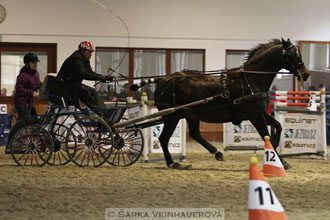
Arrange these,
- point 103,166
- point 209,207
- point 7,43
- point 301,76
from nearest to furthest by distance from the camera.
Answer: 1. point 209,207
2. point 301,76
3. point 103,166
4. point 7,43

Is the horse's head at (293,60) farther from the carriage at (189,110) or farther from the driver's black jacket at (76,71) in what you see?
the driver's black jacket at (76,71)


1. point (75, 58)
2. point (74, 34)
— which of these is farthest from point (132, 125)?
point (74, 34)

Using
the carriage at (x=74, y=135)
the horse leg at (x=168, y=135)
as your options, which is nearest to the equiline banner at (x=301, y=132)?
the horse leg at (x=168, y=135)

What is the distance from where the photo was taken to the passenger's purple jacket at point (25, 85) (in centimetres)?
981

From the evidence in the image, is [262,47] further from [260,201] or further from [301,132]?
[260,201]

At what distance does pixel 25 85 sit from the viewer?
9.89m

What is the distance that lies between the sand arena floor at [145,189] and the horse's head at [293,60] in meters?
1.53

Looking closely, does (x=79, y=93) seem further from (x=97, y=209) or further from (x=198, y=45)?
(x=198, y=45)

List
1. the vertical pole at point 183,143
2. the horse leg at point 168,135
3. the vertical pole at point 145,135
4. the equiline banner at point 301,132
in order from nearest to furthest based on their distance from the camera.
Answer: the horse leg at point 168,135 → the vertical pole at point 145,135 → the vertical pole at point 183,143 → the equiline banner at point 301,132

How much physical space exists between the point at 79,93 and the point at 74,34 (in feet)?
20.2

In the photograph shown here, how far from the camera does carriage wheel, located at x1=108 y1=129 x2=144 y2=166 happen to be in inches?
349

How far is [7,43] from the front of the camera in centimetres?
1457

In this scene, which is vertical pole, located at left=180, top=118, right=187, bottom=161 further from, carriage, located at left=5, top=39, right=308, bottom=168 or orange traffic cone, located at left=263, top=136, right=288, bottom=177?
orange traffic cone, located at left=263, top=136, right=288, bottom=177

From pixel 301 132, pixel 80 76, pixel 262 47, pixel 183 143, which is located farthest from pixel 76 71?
pixel 301 132
